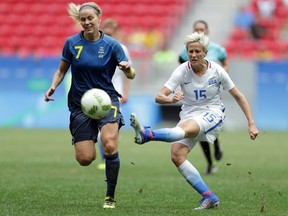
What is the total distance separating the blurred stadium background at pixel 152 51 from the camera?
2492cm

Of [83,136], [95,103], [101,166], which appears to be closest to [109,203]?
[83,136]

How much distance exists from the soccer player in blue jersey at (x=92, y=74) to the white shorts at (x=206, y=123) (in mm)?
812

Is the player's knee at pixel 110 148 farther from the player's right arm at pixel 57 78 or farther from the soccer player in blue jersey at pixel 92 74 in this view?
the player's right arm at pixel 57 78

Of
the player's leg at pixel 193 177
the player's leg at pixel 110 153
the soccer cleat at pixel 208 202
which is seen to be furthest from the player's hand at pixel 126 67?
the soccer cleat at pixel 208 202

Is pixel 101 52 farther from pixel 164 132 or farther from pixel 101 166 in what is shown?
pixel 101 166

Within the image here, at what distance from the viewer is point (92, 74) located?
30.9 ft

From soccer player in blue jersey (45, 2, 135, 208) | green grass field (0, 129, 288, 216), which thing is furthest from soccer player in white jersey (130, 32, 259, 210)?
soccer player in blue jersey (45, 2, 135, 208)

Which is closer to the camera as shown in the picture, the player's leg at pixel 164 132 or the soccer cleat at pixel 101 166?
the player's leg at pixel 164 132

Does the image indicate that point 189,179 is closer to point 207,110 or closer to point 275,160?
point 207,110

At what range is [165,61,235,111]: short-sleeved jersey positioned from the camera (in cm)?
951

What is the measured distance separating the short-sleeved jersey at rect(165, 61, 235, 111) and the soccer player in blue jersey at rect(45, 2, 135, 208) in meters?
0.52

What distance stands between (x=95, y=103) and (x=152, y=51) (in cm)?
1887

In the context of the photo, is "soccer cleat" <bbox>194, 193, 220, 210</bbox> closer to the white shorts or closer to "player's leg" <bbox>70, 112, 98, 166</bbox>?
the white shorts

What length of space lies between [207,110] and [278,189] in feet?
7.78
